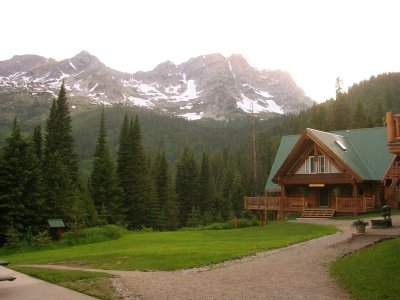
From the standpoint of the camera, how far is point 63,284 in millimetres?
11109

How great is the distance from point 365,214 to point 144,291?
28.1 meters

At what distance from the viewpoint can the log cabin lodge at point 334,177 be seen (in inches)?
1385

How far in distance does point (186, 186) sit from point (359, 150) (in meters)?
39.1

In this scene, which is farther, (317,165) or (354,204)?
(317,165)

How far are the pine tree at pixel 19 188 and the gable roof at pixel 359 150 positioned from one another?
20241mm

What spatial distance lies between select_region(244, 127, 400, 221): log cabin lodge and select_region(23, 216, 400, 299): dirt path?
19.9m

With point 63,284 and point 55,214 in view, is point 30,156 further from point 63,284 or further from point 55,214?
point 63,284

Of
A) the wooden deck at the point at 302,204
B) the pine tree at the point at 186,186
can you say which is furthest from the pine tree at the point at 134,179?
the wooden deck at the point at 302,204

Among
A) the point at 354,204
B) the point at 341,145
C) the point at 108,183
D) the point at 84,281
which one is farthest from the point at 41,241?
the point at 341,145

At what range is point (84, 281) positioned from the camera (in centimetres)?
1144

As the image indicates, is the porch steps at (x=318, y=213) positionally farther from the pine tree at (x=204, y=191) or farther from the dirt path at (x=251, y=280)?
the pine tree at (x=204, y=191)

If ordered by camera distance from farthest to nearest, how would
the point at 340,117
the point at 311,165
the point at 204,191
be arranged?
the point at 340,117
the point at 204,191
the point at 311,165

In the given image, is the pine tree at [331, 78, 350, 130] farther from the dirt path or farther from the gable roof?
the dirt path

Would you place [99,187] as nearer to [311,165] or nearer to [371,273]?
[311,165]
